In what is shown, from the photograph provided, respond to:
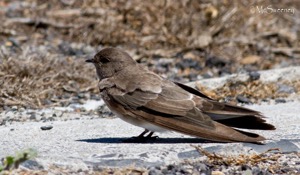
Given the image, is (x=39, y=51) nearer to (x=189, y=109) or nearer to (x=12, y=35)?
(x=12, y=35)

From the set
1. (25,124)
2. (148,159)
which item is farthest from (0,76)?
(148,159)

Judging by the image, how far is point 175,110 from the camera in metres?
6.48

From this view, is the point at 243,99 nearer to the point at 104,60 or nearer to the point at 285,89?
the point at 285,89

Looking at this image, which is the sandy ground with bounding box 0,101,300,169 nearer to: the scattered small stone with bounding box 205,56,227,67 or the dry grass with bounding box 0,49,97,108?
the dry grass with bounding box 0,49,97,108

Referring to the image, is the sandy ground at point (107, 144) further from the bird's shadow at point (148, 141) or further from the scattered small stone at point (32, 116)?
the scattered small stone at point (32, 116)

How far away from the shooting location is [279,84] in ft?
31.4

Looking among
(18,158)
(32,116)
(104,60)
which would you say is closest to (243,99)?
(104,60)

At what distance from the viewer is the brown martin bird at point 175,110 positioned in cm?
629

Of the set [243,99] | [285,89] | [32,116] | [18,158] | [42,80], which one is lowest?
[18,158]

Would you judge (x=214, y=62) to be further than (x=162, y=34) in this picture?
No

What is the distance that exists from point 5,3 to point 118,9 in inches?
75.3

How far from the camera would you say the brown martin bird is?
6293mm

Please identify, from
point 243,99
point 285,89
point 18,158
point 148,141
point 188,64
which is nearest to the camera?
point 18,158

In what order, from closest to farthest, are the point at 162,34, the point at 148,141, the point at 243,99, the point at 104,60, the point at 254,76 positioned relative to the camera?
the point at 148,141
the point at 104,60
the point at 243,99
the point at 254,76
the point at 162,34
